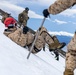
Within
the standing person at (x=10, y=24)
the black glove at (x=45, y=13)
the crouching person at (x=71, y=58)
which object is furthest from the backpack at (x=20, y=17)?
the crouching person at (x=71, y=58)

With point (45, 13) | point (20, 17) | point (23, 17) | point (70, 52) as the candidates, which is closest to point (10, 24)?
point (45, 13)

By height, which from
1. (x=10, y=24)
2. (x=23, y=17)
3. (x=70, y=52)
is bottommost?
(x=70, y=52)

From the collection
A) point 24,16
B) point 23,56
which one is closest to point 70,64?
point 23,56

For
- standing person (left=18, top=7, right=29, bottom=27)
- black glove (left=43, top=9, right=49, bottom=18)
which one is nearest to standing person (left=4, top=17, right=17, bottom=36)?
black glove (left=43, top=9, right=49, bottom=18)

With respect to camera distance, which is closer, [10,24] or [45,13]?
[45,13]

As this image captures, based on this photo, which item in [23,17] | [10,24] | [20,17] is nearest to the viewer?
[10,24]

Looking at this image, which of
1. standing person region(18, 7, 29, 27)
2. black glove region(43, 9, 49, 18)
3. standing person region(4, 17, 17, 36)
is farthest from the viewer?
standing person region(18, 7, 29, 27)

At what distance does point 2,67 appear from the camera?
6.34 metres

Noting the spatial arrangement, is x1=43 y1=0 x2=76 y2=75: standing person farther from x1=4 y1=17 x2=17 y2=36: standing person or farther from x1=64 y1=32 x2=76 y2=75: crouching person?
x1=4 y1=17 x2=17 y2=36: standing person

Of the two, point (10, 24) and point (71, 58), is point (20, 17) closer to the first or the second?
point (10, 24)

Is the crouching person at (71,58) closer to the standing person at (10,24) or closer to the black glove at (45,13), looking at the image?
the black glove at (45,13)

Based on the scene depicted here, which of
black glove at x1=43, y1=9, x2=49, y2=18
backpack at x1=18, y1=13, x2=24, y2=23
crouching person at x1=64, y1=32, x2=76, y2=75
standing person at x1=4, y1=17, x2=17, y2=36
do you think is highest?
backpack at x1=18, y1=13, x2=24, y2=23

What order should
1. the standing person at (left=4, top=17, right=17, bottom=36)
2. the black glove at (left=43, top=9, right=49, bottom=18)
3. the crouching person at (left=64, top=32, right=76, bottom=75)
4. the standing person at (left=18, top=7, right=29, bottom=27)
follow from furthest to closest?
the standing person at (left=18, top=7, right=29, bottom=27) → the standing person at (left=4, top=17, right=17, bottom=36) → the black glove at (left=43, top=9, right=49, bottom=18) → the crouching person at (left=64, top=32, right=76, bottom=75)

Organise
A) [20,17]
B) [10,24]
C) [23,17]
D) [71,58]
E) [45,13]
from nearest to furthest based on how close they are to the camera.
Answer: [71,58]
[45,13]
[10,24]
[20,17]
[23,17]
